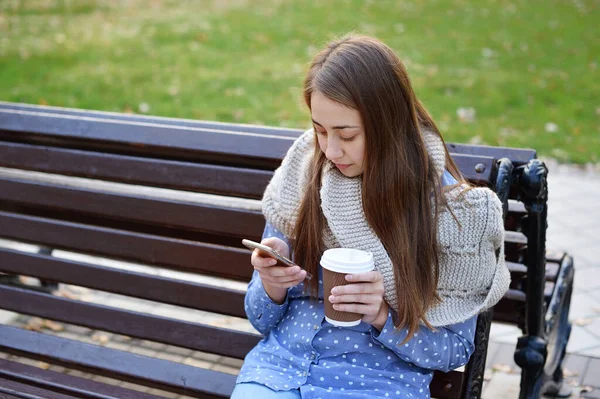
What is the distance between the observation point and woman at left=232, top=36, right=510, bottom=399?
2025mm

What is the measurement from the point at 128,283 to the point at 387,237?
3.95ft

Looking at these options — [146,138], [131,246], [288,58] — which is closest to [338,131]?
[146,138]

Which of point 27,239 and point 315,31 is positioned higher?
point 315,31

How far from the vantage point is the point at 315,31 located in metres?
10.9

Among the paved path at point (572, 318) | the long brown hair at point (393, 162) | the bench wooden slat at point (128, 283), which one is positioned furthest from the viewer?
the paved path at point (572, 318)

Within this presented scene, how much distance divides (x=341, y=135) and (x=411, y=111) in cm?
21

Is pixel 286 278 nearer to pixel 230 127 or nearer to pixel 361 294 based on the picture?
pixel 361 294

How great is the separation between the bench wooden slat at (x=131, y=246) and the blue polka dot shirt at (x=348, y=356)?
500 millimetres

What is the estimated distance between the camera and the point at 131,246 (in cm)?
289

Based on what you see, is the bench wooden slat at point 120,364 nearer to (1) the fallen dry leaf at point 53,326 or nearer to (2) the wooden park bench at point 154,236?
(2) the wooden park bench at point 154,236

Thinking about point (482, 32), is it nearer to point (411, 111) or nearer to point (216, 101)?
point (216, 101)

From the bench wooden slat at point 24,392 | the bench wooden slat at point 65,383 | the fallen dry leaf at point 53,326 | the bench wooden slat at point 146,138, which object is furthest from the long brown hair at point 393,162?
the fallen dry leaf at point 53,326

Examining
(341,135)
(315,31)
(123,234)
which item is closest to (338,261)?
(341,135)

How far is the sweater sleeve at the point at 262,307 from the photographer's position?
2229 mm
